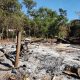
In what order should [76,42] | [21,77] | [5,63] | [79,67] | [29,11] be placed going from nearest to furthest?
1. [21,77]
2. [79,67]
3. [5,63]
4. [76,42]
5. [29,11]

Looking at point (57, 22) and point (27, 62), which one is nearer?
point (27, 62)

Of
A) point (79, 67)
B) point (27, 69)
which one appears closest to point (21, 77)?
point (27, 69)

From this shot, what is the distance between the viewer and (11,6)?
33.1 metres

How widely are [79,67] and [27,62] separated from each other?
282cm

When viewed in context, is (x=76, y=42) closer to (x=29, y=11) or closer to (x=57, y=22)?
(x=57, y=22)

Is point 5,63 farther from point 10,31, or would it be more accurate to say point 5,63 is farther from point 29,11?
point 29,11

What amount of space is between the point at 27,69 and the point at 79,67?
7.67ft

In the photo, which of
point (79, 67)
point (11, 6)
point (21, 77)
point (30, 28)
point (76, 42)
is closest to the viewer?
point (21, 77)

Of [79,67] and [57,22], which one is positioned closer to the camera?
[79,67]

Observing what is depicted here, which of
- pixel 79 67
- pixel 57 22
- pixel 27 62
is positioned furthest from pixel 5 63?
pixel 57 22

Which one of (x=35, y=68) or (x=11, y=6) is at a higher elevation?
(x=11, y=6)

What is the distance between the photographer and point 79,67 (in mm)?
9953

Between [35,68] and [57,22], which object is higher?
[57,22]

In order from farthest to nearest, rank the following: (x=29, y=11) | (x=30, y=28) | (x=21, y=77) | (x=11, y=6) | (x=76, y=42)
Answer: (x=29, y=11), (x=30, y=28), (x=11, y=6), (x=76, y=42), (x=21, y=77)
